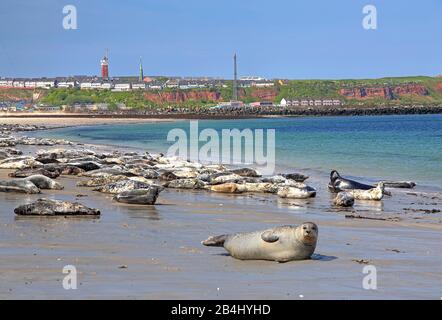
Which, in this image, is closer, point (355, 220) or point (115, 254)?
point (115, 254)

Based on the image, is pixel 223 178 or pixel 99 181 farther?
pixel 223 178

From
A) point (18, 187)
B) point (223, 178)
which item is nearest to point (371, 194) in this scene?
point (223, 178)

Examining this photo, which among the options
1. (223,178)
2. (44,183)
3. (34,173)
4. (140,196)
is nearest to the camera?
(140,196)

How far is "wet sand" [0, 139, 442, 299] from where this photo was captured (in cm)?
711

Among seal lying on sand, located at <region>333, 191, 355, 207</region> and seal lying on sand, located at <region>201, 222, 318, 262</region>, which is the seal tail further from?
seal lying on sand, located at <region>333, 191, 355, 207</region>

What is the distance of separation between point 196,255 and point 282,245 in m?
0.97

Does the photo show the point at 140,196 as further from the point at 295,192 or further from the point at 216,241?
the point at 216,241

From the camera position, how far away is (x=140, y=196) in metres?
13.7

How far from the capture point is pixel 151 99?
7766 inches

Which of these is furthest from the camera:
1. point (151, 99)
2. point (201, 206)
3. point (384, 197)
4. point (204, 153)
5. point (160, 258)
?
point (151, 99)

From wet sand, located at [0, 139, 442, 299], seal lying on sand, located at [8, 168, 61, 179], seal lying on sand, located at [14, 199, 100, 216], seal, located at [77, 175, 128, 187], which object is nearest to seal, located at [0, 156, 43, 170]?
seal lying on sand, located at [8, 168, 61, 179]

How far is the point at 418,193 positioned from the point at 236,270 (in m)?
11.4
